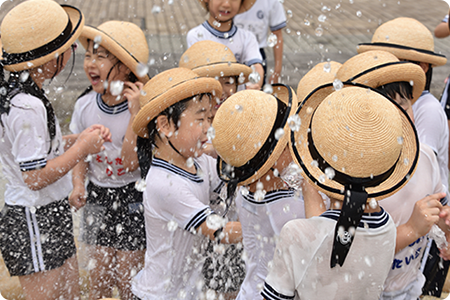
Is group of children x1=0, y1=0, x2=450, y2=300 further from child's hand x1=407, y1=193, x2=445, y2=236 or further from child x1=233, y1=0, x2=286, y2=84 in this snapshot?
child x1=233, y1=0, x2=286, y2=84

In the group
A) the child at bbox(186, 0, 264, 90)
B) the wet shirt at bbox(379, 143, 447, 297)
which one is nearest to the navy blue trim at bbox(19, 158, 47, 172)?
the wet shirt at bbox(379, 143, 447, 297)

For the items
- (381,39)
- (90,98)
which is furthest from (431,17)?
(90,98)

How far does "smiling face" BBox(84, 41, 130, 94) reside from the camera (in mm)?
3021

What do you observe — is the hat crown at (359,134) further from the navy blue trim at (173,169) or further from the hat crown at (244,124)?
the navy blue trim at (173,169)

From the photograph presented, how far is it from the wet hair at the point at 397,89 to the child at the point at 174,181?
2.86 feet

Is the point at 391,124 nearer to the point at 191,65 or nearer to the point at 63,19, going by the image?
the point at 191,65

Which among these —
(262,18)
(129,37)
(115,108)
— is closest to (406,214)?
(115,108)

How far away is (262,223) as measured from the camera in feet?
6.88

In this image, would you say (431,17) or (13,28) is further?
(431,17)

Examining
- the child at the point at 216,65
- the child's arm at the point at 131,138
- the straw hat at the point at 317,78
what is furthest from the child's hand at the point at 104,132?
the straw hat at the point at 317,78

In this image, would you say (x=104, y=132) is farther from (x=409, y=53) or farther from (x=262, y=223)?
(x=409, y=53)

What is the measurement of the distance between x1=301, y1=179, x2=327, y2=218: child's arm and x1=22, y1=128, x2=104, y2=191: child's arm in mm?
1364

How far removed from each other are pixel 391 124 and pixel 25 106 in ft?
6.34

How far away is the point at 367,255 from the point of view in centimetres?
168
